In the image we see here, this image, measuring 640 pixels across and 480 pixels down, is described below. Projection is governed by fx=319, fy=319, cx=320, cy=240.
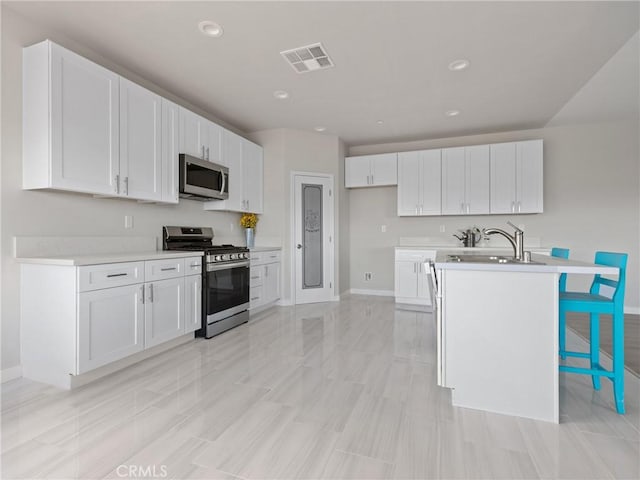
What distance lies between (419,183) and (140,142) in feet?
12.6

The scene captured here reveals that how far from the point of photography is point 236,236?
4.72 metres

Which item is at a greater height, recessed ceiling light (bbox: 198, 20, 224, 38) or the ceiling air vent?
the ceiling air vent

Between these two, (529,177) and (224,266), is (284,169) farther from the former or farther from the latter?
(529,177)

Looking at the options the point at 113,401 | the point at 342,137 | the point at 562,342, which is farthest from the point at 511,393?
the point at 342,137

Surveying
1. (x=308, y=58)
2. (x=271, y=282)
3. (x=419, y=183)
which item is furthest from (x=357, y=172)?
(x=308, y=58)

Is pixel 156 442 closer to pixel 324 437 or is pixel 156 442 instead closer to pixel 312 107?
pixel 324 437

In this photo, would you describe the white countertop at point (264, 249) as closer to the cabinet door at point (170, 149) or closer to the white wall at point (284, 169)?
the white wall at point (284, 169)

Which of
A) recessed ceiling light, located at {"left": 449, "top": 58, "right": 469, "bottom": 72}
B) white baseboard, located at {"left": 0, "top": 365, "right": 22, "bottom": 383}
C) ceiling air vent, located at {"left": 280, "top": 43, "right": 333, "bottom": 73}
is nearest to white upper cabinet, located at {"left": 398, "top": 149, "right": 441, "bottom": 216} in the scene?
recessed ceiling light, located at {"left": 449, "top": 58, "right": 469, "bottom": 72}

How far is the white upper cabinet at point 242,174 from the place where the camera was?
13.3ft

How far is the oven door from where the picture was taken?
3.26m

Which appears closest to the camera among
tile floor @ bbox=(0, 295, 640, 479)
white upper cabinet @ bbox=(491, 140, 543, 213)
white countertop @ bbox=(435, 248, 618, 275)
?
tile floor @ bbox=(0, 295, 640, 479)

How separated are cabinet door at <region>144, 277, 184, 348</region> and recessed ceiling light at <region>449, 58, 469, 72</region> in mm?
3228

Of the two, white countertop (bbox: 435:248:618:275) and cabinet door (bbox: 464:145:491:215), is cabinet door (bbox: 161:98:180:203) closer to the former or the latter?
white countertop (bbox: 435:248:618:275)

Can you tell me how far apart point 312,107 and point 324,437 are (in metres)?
3.57
